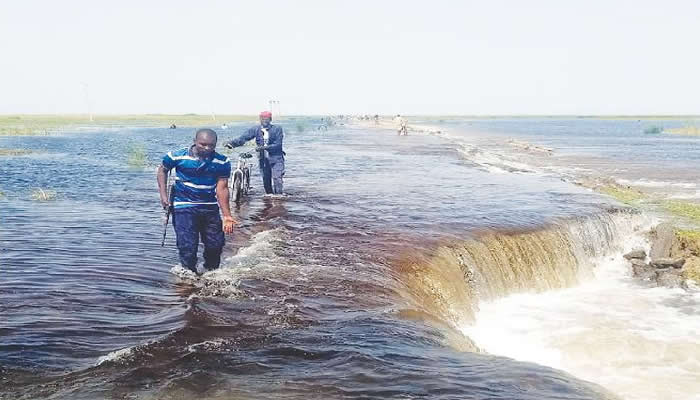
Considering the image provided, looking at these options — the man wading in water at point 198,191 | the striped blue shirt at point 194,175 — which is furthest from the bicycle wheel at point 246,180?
the striped blue shirt at point 194,175

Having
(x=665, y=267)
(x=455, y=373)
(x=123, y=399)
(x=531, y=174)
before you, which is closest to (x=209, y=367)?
(x=123, y=399)

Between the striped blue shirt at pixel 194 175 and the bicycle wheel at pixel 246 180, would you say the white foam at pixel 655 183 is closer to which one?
the bicycle wheel at pixel 246 180

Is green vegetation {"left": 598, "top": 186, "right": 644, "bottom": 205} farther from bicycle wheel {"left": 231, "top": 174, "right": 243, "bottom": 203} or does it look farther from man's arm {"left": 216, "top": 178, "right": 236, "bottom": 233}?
man's arm {"left": 216, "top": 178, "right": 236, "bottom": 233}

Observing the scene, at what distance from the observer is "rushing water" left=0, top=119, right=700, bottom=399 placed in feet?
21.2

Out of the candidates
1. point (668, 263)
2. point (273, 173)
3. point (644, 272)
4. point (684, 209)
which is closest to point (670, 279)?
point (668, 263)

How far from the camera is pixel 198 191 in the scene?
896 cm

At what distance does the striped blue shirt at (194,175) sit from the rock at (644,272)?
12.3 m

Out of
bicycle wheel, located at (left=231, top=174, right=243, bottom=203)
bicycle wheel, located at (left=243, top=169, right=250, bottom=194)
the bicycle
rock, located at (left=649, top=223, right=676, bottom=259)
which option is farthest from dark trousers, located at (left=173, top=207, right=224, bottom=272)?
rock, located at (left=649, top=223, right=676, bottom=259)

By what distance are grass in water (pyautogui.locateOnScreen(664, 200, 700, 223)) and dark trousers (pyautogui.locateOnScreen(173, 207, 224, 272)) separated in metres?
18.4

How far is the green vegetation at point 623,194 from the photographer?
81.1ft

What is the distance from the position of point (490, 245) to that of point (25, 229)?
10964mm

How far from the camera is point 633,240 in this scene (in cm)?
1947

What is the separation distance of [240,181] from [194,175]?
33.0ft

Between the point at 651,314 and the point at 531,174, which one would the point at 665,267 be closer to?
the point at 651,314
